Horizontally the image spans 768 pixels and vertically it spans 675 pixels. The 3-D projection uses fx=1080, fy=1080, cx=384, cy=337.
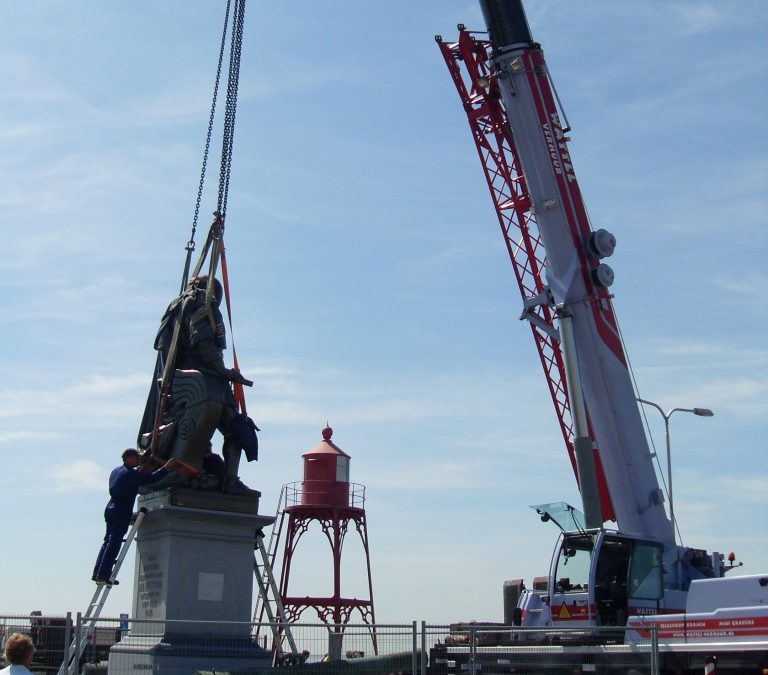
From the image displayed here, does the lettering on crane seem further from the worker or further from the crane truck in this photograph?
the worker

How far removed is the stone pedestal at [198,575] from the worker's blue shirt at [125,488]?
1.08 feet

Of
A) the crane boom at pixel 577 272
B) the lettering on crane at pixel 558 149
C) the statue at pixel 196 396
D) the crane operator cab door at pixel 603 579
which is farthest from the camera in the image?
the statue at pixel 196 396

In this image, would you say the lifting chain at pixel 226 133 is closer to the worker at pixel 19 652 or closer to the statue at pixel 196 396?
the statue at pixel 196 396

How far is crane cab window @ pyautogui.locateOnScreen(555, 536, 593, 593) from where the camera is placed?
17734 millimetres

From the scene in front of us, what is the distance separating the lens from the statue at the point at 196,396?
22078 millimetres

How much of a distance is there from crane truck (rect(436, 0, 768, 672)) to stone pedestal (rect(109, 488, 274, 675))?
548cm

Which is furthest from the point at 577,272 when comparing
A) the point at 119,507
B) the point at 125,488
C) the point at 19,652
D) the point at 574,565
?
the point at 19,652

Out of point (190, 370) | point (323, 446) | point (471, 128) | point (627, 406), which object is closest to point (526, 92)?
point (471, 128)

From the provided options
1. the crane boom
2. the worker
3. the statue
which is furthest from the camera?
the statue

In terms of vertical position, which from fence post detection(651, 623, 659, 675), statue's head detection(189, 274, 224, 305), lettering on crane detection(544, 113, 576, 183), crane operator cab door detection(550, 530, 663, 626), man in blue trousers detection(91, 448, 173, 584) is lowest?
fence post detection(651, 623, 659, 675)

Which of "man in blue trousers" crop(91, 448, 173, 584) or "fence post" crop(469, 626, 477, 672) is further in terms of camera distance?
"man in blue trousers" crop(91, 448, 173, 584)

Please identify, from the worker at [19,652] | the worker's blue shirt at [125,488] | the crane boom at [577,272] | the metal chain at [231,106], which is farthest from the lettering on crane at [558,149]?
the worker at [19,652]

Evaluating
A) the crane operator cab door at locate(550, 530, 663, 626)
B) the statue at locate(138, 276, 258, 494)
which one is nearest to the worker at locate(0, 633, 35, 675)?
the crane operator cab door at locate(550, 530, 663, 626)

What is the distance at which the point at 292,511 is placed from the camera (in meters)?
37.8
